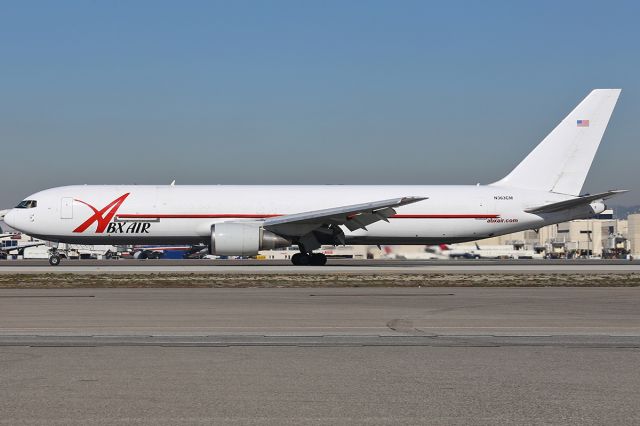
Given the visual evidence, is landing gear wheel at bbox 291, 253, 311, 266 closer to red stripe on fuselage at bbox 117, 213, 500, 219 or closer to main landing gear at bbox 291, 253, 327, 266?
main landing gear at bbox 291, 253, 327, 266

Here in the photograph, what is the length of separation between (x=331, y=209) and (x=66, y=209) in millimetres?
13344

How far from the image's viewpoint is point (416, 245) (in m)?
45.9

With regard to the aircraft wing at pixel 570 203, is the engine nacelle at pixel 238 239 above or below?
below

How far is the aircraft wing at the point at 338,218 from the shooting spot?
130 ft

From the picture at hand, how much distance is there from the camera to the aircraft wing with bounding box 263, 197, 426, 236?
39.6 m

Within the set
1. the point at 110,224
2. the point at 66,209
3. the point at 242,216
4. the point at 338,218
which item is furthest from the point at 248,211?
the point at 66,209

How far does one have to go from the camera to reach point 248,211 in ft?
140

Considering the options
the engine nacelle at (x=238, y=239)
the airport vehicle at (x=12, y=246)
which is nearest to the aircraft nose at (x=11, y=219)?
the engine nacelle at (x=238, y=239)

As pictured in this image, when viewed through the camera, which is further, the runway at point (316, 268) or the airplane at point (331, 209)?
the airplane at point (331, 209)

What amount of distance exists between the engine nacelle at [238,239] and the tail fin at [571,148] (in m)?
14.9

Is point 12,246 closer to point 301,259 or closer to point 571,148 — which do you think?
point 301,259

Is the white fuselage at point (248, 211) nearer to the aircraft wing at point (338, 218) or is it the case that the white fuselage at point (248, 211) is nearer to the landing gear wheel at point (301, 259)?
the aircraft wing at point (338, 218)

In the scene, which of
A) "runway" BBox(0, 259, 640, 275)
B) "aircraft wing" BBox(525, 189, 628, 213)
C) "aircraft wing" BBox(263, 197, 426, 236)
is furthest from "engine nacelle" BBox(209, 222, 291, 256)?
"aircraft wing" BBox(525, 189, 628, 213)
